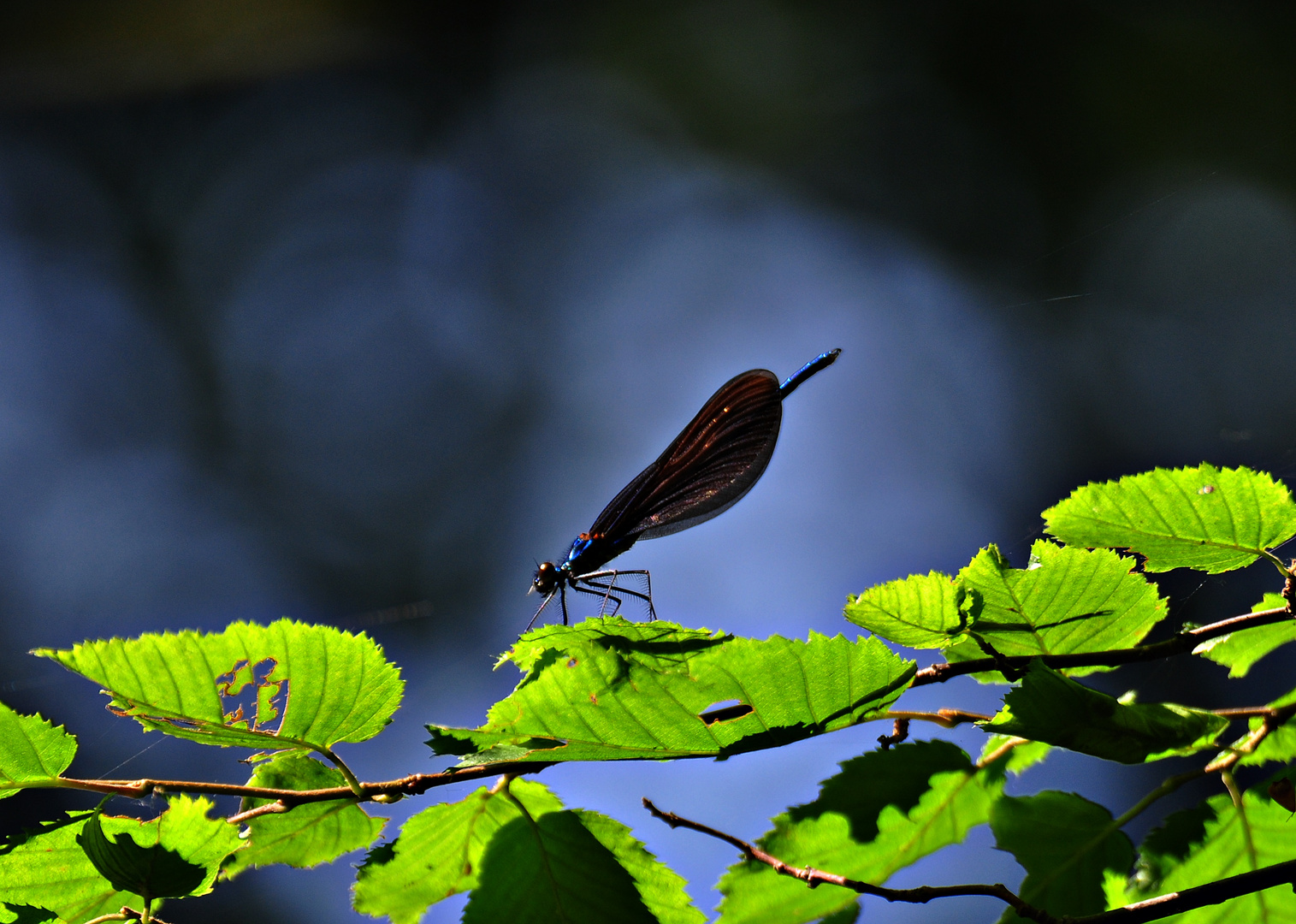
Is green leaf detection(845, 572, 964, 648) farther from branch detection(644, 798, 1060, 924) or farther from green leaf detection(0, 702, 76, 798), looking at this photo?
green leaf detection(0, 702, 76, 798)

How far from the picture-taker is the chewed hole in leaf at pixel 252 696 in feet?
1.55

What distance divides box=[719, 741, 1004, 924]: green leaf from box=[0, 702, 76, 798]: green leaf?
1.47ft

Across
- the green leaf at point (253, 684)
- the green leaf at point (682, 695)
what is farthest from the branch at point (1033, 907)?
the green leaf at point (253, 684)

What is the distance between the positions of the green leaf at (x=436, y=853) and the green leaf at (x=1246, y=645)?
1.78 ft

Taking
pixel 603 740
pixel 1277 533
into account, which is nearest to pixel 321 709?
pixel 603 740

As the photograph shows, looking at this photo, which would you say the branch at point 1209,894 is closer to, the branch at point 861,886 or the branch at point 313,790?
the branch at point 861,886

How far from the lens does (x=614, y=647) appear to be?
45cm

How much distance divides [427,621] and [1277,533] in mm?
4343

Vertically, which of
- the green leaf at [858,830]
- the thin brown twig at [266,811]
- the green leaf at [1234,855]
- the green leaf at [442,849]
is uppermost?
the thin brown twig at [266,811]

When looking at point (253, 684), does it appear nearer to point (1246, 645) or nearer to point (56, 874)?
point (56, 874)

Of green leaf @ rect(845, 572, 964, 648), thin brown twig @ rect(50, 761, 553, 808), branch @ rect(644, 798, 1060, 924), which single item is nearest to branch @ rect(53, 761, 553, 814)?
thin brown twig @ rect(50, 761, 553, 808)

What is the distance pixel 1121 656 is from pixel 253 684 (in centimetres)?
55

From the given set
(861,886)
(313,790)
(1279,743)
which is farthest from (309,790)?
(1279,743)

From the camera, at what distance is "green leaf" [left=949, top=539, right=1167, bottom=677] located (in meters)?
0.48
